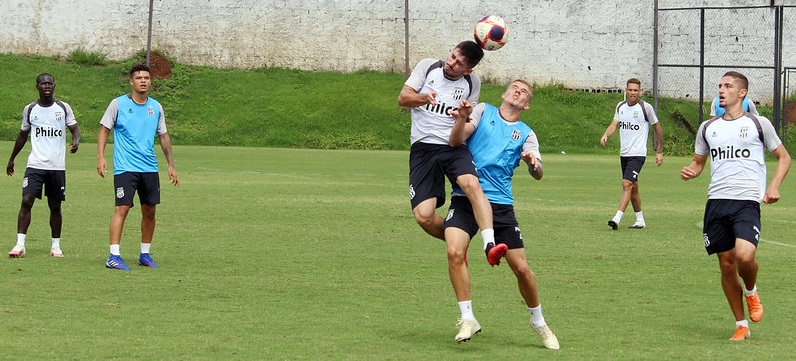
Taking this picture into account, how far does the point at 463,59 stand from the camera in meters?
10.1

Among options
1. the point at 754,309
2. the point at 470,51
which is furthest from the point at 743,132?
the point at 470,51

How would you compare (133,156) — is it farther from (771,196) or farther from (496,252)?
(771,196)

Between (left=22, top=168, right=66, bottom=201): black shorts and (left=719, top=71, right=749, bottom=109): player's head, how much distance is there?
773 cm

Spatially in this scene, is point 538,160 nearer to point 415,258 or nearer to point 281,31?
point 415,258

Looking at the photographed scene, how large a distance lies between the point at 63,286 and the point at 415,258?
4281mm

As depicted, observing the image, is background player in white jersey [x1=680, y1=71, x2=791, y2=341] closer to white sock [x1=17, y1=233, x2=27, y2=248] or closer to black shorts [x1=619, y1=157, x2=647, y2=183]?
white sock [x1=17, y1=233, x2=27, y2=248]

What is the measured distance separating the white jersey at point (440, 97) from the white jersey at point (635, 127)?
30.6 feet

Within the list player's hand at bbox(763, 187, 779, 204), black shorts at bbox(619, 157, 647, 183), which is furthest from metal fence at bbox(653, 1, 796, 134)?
player's hand at bbox(763, 187, 779, 204)

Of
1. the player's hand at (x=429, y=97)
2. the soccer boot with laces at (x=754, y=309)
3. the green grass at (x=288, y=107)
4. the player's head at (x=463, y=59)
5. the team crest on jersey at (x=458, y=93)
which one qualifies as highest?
the green grass at (x=288, y=107)

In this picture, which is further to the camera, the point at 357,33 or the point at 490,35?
the point at 357,33

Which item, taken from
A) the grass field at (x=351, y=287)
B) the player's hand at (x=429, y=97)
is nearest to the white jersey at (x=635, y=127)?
the grass field at (x=351, y=287)

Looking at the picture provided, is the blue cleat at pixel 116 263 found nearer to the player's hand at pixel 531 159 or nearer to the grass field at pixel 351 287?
the grass field at pixel 351 287

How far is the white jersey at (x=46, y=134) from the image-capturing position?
557 inches

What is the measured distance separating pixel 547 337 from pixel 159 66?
4519 centimetres
